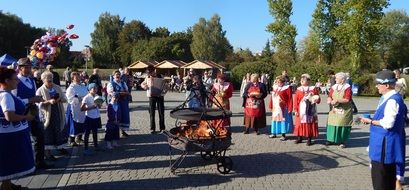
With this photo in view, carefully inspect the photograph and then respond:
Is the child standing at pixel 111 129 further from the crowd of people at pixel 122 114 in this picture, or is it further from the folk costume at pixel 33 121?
the folk costume at pixel 33 121

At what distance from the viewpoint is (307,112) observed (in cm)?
1013

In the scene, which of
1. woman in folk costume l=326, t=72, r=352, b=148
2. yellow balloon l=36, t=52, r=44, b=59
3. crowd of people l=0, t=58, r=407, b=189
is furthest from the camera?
yellow balloon l=36, t=52, r=44, b=59

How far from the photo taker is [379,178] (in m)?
5.40

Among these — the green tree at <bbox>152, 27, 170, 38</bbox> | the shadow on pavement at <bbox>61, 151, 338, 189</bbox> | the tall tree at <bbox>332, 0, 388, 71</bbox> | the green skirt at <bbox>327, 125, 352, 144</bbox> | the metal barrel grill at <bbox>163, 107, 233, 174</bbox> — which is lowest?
the shadow on pavement at <bbox>61, 151, 338, 189</bbox>

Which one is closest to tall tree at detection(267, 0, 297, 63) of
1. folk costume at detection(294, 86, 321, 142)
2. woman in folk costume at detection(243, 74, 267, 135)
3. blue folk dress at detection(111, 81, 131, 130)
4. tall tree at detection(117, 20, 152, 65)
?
woman in folk costume at detection(243, 74, 267, 135)

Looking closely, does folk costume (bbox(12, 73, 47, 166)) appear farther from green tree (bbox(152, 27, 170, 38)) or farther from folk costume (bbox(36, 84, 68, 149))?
green tree (bbox(152, 27, 170, 38))

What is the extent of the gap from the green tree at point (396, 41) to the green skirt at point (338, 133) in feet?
199

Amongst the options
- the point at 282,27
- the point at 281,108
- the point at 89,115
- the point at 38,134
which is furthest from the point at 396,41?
the point at 38,134

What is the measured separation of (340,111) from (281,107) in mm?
1657

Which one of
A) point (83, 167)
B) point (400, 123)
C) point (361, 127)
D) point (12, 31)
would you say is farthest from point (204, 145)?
point (12, 31)

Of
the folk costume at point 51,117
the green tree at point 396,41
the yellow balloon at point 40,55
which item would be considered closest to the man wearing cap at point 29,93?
the folk costume at point 51,117

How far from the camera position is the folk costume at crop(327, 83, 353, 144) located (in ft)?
32.2

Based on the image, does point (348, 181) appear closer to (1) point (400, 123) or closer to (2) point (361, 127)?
(1) point (400, 123)

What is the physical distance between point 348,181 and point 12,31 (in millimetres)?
59625
